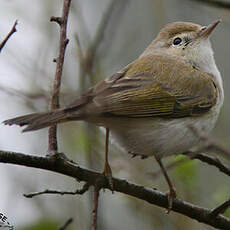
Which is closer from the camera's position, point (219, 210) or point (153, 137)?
point (219, 210)

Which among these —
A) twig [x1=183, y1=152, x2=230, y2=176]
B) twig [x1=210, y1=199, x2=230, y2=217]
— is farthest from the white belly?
twig [x1=210, y1=199, x2=230, y2=217]

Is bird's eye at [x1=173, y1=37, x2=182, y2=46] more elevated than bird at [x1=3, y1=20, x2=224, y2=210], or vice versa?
bird's eye at [x1=173, y1=37, x2=182, y2=46]

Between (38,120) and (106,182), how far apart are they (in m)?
0.65

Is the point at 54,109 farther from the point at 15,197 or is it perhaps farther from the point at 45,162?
the point at 15,197

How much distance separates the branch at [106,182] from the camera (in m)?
2.79

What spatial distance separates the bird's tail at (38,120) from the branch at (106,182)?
0.23 m

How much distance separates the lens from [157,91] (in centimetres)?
432

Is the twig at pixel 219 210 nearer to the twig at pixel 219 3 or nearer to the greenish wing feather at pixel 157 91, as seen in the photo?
the greenish wing feather at pixel 157 91

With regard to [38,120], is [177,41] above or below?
above

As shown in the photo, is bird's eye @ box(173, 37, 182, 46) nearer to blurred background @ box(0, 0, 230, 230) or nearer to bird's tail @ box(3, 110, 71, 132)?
blurred background @ box(0, 0, 230, 230)

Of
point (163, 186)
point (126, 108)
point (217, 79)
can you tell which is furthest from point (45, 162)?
point (163, 186)

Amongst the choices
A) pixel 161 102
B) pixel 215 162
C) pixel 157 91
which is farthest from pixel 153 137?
pixel 215 162

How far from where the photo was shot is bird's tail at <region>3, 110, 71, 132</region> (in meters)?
2.97

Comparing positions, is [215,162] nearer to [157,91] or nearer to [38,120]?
[157,91]
